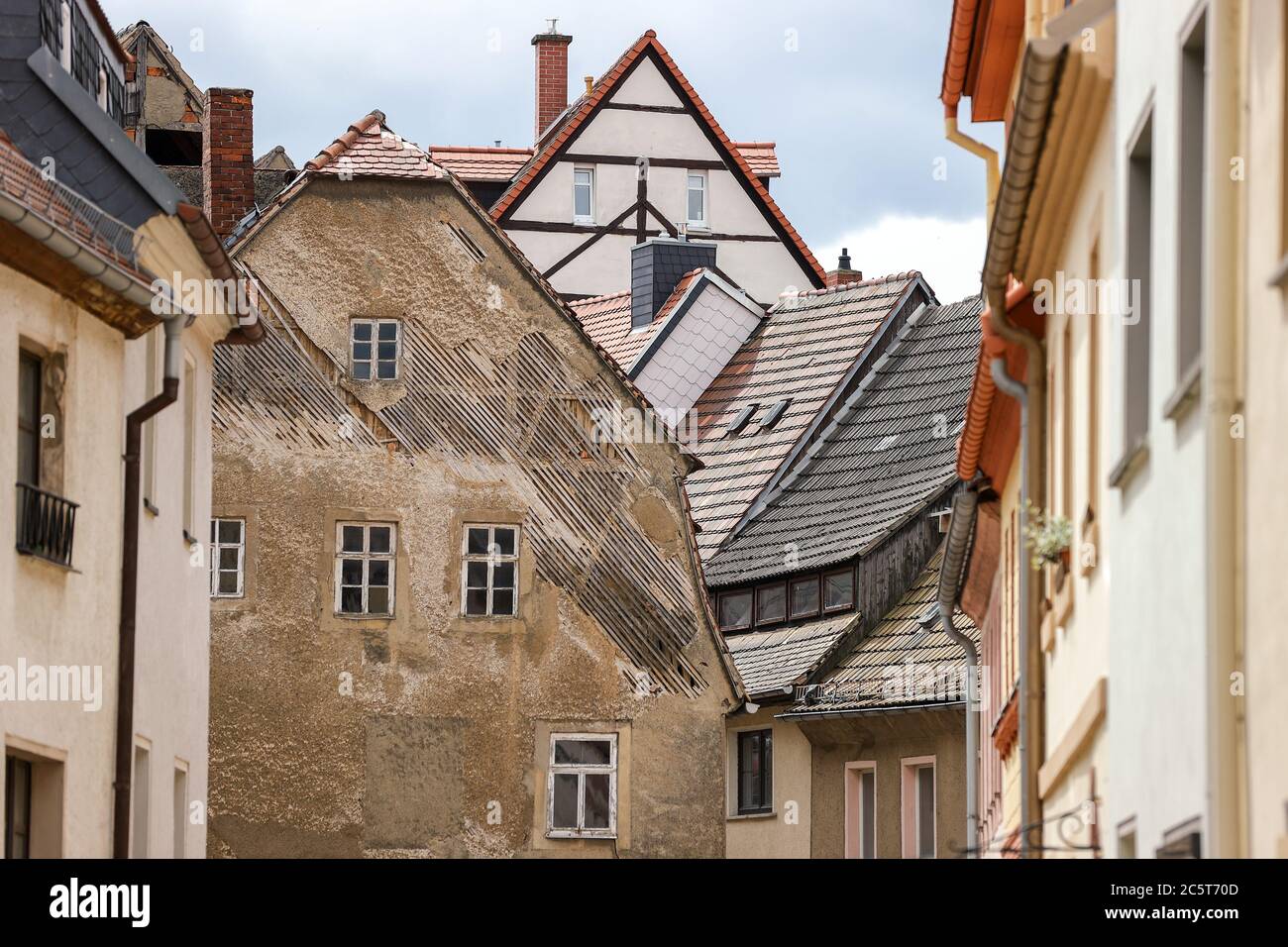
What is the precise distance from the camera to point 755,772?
31891mm

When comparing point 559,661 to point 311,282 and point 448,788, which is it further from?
point 311,282

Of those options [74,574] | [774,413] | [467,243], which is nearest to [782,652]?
[774,413]

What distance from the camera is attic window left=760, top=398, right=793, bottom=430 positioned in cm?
3700

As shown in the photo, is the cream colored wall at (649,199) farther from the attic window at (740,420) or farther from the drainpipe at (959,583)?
the drainpipe at (959,583)

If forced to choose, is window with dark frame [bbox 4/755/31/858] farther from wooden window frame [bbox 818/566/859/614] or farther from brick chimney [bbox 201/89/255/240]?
wooden window frame [bbox 818/566/859/614]

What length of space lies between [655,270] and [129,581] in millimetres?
23377

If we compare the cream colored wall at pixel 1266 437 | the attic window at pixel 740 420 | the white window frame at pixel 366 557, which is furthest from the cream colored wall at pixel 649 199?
the cream colored wall at pixel 1266 437

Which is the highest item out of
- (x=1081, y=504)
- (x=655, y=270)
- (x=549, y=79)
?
(x=549, y=79)

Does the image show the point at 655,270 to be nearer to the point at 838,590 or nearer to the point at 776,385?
the point at 776,385

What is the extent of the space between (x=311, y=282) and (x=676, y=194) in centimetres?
1856

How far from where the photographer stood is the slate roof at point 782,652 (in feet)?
102

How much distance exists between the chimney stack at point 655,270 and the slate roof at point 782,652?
7.99 metres

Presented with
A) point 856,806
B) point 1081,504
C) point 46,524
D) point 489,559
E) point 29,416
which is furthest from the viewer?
point 856,806
